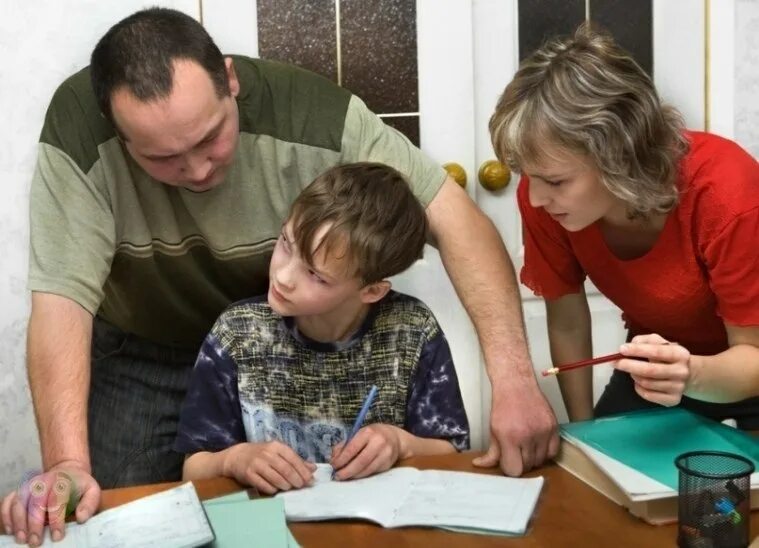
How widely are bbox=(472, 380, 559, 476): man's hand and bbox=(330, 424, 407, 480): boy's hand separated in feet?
0.43

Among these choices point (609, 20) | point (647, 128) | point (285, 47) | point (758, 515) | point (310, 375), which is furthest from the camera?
point (609, 20)

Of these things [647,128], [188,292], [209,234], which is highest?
[647,128]

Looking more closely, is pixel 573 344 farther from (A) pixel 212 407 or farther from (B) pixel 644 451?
(A) pixel 212 407

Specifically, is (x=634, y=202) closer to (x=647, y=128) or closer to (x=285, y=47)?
(x=647, y=128)

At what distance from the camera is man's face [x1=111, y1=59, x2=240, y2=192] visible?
143 cm

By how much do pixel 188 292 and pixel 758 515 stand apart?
106 cm

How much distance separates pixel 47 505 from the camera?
117 centimetres

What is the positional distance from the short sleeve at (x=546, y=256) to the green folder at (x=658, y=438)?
0.33 meters

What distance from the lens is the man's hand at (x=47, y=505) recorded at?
3.72ft

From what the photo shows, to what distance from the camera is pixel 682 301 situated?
152cm

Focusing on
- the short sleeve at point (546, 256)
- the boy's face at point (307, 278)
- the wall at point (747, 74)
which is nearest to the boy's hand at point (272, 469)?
the boy's face at point (307, 278)

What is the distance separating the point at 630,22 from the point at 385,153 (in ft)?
3.18

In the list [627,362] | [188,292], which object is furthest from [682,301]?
[188,292]

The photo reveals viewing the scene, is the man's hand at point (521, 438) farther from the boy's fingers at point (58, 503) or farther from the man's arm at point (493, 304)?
the boy's fingers at point (58, 503)
